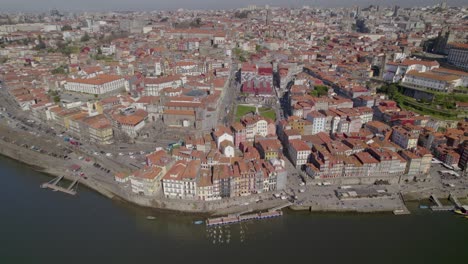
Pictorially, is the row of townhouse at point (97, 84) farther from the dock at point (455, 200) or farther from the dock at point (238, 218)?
the dock at point (455, 200)

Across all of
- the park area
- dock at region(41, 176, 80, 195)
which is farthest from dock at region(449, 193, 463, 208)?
dock at region(41, 176, 80, 195)

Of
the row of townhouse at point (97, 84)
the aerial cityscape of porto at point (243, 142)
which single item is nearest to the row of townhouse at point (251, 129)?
the aerial cityscape of porto at point (243, 142)

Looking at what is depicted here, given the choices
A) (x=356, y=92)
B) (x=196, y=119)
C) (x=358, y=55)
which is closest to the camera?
(x=196, y=119)

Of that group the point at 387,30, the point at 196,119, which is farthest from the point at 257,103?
the point at 387,30

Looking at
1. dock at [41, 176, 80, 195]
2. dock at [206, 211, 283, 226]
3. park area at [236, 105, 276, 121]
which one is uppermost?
park area at [236, 105, 276, 121]

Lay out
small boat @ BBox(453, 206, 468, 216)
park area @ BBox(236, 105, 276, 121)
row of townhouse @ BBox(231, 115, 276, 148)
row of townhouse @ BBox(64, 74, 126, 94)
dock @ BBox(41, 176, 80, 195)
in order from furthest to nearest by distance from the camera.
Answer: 1. row of townhouse @ BBox(64, 74, 126, 94)
2. park area @ BBox(236, 105, 276, 121)
3. row of townhouse @ BBox(231, 115, 276, 148)
4. dock @ BBox(41, 176, 80, 195)
5. small boat @ BBox(453, 206, 468, 216)

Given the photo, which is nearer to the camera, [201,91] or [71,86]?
[201,91]

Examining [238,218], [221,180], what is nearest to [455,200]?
[238,218]

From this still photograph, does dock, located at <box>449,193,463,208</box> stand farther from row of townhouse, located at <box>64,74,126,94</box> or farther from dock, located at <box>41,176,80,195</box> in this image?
row of townhouse, located at <box>64,74,126,94</box>

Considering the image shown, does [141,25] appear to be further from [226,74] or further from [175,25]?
[226,74]
